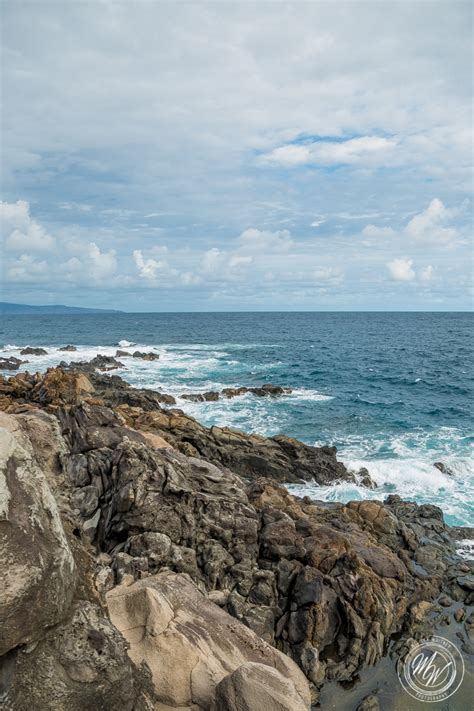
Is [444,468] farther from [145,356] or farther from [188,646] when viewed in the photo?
[145,356]

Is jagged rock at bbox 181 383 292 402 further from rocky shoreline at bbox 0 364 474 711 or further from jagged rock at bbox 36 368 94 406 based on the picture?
rocky shoreline at bbox 0 364 474 711

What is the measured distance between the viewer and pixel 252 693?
24.5 ft

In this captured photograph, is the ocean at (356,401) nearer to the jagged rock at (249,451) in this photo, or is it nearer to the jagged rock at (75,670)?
the jagged rock at (249,451)

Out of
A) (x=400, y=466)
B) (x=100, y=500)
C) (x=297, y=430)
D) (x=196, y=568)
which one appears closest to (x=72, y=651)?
(x=196, y=568)

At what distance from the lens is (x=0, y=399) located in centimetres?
3166

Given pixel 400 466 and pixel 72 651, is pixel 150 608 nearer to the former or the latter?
pixel 72 651

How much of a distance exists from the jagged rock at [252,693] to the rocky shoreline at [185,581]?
0.08 feet

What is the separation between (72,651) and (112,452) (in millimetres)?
10268

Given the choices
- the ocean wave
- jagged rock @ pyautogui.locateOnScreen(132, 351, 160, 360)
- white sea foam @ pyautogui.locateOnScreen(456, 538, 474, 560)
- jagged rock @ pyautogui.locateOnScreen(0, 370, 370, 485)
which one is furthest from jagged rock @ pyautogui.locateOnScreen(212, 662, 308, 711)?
jagged rock @ pyautogui.locateOnScreen(132, 351, 160, 360)

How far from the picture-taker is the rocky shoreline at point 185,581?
18.9ft

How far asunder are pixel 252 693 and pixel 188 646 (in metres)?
1.51

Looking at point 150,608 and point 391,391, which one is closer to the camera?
point 150,608

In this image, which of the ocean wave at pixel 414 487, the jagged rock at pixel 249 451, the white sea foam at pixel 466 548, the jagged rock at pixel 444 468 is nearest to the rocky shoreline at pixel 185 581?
the white sea foam at pixel 466 548

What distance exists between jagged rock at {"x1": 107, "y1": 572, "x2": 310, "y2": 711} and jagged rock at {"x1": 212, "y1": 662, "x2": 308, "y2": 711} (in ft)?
0.07
